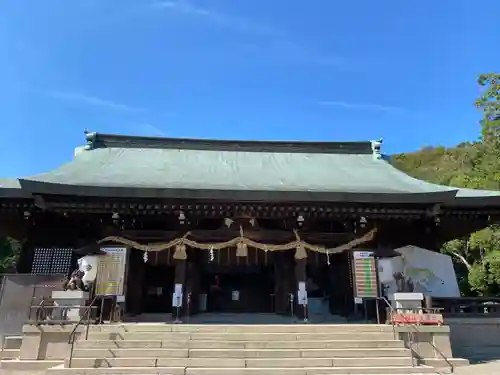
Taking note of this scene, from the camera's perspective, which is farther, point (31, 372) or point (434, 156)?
point (434, 156)

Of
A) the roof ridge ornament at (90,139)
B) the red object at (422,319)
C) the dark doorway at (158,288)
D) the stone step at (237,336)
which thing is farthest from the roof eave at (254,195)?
the roof ridge ornament at (90,139)

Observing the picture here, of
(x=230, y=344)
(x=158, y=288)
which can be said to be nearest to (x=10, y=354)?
(x=158, y=288)

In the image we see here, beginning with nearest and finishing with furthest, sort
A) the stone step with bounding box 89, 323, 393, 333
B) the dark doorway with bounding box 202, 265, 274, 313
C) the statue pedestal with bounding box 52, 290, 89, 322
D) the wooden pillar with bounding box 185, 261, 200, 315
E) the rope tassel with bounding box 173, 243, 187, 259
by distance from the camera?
the stone step with bounding box 89, 323, 393, 333
the statue pedestal with bounding box 52, 290, 89, 322
the rope tassel with bounding box 173, 243, 187, 259
the wooden pillar with bounding box 185, 261, 200, 315
the dark doorway with bounding box 202, 265, 274, 313

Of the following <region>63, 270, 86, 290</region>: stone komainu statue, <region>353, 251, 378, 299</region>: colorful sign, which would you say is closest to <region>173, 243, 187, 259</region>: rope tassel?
<region>63, 270, 86, 290</region>: stone komainu statue

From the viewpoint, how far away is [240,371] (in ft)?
24.3

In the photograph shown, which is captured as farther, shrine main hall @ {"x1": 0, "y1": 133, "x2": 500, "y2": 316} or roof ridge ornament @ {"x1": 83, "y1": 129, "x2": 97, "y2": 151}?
roof ridge ornament @ {"x1": 83, "y1": 129, "x2": 97, "y2": 151}

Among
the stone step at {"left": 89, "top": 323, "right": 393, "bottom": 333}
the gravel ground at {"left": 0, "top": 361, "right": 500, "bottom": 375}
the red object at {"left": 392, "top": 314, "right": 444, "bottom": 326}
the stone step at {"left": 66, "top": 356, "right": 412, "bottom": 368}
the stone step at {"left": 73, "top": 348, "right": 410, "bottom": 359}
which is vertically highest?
the red object at {"left": 392, "top": 314, "right": 444, "bottom": 326}

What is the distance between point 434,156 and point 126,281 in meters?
66.4

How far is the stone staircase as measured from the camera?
7.50 meters

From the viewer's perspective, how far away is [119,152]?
15.4 metres

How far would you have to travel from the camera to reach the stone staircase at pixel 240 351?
7.50m

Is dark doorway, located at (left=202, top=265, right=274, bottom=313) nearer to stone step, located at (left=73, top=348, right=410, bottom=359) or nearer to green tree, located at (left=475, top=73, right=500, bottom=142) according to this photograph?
stone step, located at (left=73, top=348, right=410, bottom=359)

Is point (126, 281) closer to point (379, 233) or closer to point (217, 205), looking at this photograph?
point (217, 205)

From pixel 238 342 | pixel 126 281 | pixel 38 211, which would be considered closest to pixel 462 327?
pixel 238 342
